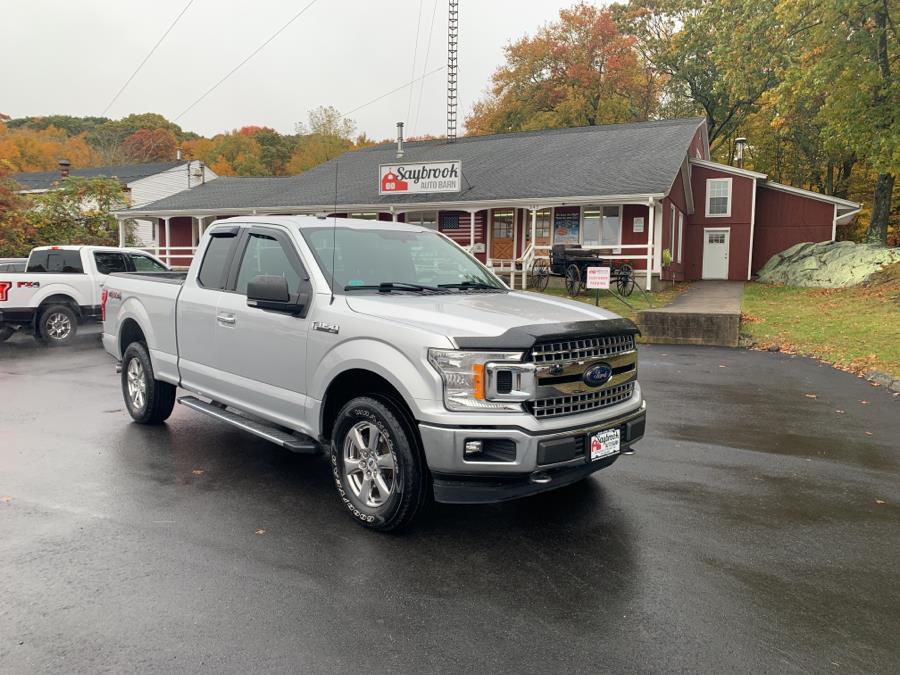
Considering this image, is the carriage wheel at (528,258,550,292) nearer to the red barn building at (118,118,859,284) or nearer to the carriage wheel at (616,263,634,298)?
the red barn building at (118,118,859,284)

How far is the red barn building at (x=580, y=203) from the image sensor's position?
80.4ft

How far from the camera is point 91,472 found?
5.51m

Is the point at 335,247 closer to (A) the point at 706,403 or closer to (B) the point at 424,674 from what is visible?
(B) the point at 424,674

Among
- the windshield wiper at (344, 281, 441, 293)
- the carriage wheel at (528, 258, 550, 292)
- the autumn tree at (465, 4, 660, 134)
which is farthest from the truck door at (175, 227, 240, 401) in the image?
the autumn tree at (465, 4, 660, 134)

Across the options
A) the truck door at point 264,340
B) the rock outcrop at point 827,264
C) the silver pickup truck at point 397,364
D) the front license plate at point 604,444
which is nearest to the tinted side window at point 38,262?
the silver pickup truck at point 397,364

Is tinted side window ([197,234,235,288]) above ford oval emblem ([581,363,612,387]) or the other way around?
above

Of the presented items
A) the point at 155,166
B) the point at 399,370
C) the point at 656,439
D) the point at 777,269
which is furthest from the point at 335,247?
the point at 155,166

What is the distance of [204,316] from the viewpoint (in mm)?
5773

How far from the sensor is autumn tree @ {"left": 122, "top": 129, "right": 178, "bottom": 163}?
238 ft

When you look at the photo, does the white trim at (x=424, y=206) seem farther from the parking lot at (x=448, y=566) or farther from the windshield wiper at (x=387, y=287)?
the windshield wiper at (x=387, y=287)

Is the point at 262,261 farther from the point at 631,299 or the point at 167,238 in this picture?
the point at 167,238

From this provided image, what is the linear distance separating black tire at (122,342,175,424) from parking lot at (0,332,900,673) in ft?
1.77

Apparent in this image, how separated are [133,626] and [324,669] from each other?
39.9 inches

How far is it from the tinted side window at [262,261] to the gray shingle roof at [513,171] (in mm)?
18394
